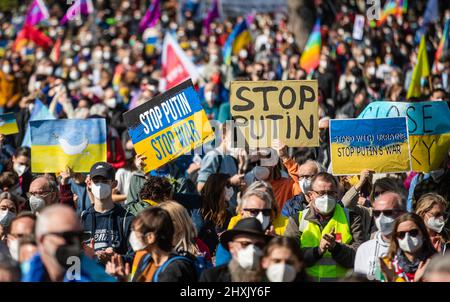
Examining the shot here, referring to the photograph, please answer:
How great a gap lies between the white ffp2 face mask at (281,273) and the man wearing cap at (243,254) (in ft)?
0.33

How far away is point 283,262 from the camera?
231 inches

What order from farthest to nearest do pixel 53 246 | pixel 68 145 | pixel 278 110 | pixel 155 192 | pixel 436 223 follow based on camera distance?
pixel 68 145
pixel 278 110
pixel 155 192
pixel 436 223
pixel 53 246

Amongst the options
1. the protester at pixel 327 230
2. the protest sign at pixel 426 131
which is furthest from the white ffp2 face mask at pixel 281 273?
the protest sign at pixel 426 131

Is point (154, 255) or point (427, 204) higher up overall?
point (427, 204)

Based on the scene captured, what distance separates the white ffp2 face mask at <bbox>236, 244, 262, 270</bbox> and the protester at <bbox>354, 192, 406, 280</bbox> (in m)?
1.01

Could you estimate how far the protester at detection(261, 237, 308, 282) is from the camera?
584 centimetres

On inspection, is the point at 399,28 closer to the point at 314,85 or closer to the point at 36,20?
the point at 36,20

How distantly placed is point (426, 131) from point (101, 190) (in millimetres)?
3408

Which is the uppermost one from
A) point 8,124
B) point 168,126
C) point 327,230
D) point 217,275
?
point 8,124

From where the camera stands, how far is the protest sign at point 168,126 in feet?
32.3

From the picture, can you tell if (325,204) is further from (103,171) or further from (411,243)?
(103,171)

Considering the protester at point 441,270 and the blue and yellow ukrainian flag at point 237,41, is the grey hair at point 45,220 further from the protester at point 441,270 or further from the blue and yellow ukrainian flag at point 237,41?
the blue and yellow ukrainian flag at point 237,41

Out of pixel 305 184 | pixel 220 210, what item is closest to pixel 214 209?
pixel 220 210
